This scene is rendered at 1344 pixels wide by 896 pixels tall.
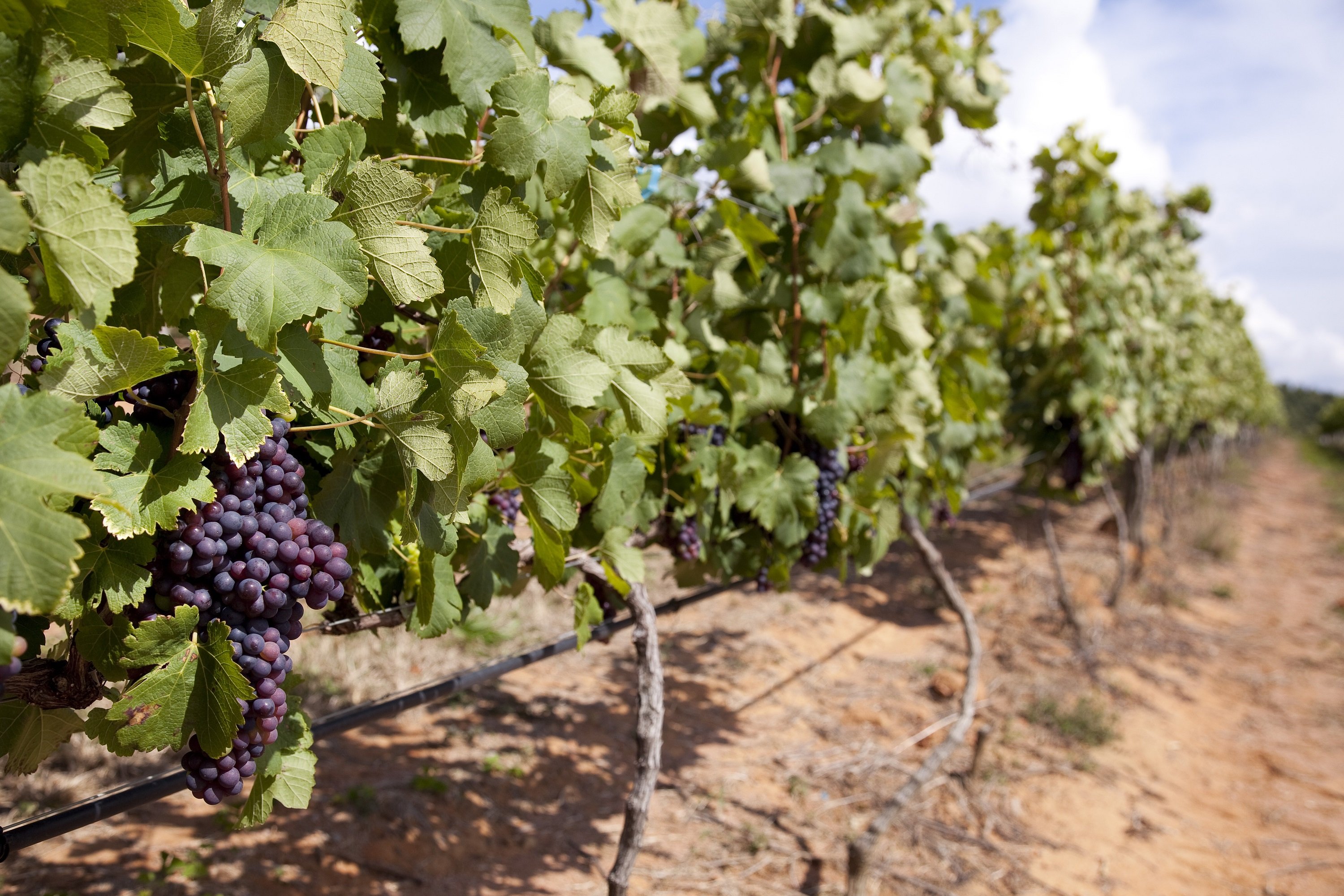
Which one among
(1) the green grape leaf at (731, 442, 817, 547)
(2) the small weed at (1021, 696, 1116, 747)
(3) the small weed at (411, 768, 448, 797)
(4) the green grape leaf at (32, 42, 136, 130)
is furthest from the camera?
(2) the small weed at (1021, 696, 1116, 747)

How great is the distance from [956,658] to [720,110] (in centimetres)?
454

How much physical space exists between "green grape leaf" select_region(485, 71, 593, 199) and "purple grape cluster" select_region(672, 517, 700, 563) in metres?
1.29

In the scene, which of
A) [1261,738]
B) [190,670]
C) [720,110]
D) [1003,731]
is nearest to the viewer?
[190,670]

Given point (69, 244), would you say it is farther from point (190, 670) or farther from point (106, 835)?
point (106, 835)

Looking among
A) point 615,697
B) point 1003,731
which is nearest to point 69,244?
point 615,697

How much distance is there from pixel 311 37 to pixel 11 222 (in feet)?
1.40

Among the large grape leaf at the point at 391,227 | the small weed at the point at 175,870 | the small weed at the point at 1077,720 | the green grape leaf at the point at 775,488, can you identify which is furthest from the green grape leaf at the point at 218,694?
the small weed at the point at 1077,720

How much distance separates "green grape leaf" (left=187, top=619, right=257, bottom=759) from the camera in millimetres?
1030

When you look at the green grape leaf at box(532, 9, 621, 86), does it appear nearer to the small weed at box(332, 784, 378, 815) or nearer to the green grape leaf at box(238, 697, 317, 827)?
the green grape leaf at box(238, 697, 317, 827)

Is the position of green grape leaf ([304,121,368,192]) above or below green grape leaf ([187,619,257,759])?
above

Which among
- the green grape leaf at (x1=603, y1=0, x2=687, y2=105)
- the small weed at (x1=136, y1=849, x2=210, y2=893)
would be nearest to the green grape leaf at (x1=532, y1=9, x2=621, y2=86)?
the green grape leaf at (x1=603, y1=0, x2=687, y2=105)

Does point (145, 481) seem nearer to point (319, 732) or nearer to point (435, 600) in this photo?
point (435, 600)

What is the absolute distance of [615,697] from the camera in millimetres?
5020

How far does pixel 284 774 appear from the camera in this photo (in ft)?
4.27
